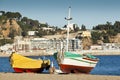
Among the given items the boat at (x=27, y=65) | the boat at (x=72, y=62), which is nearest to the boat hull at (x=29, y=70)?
the boat at (x=27, y=65)

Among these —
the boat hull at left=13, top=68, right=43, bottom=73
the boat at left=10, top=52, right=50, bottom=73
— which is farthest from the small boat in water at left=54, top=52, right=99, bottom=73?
the boat hull at left=13, top=68, right=43, bottom=73

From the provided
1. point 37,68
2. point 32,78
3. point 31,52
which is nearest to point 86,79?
point 32,78

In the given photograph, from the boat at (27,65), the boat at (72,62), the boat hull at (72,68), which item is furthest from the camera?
the boat hull at (72,68)

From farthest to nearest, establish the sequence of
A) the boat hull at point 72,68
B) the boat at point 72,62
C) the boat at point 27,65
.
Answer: the boat hull at point 72,68 → the boat at point 72,62 → the boat at point 27,65

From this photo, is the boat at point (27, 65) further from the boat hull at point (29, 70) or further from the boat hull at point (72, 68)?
the boat hull at point (72, 68)

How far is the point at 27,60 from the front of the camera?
140 ft

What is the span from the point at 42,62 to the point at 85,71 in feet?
11.7

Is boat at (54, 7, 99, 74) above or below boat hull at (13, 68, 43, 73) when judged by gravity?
above

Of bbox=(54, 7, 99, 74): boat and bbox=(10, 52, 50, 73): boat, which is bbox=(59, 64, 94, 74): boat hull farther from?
bbox=(10, 52, 50, 73): boat

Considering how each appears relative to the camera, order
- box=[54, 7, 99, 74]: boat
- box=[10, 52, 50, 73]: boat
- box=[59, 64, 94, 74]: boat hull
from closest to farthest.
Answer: box=[10, 52, 50, 73]: boat → box=[54, 7, 99, 74]: boat → box=[59, 64, 94, 74]: boat hull

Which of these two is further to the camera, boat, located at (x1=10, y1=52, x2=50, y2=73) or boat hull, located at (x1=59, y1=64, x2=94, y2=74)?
boat hull, located at (x1=59, y1=64, x2=94, y2=74)

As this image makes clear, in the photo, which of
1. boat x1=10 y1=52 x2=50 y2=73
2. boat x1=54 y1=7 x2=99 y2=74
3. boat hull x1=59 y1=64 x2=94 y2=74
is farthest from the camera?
boat hull x1=59 y1=64 x2=94 y2=74

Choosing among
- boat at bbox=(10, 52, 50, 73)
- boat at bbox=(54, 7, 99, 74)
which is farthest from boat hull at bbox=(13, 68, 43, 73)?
boat at bbox=(54, 7, 99, 74)

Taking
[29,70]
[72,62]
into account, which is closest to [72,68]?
[72,62]
